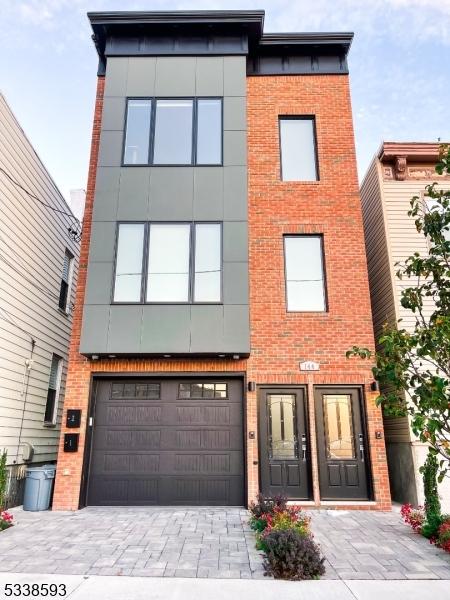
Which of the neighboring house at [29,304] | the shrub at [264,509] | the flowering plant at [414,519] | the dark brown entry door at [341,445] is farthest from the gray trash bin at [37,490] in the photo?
the flowering plant at [414,519]

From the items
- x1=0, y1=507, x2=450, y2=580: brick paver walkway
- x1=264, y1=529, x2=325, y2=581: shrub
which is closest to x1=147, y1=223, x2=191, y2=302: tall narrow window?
x1=0, y1=507, x2=450, y2=580: brick paver walkway

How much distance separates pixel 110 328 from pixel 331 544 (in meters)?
5.44

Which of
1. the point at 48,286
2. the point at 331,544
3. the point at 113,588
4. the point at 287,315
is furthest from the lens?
the point at 48,286

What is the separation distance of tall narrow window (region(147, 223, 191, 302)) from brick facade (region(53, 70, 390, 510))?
142cm

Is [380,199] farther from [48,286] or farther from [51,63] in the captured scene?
[51,63]

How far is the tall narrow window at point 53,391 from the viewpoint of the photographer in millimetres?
10819

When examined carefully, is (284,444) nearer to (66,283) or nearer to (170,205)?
(170,205)

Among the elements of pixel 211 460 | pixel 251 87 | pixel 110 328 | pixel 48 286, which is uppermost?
pixel 251 87

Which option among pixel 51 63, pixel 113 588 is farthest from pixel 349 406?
pixel 51 63

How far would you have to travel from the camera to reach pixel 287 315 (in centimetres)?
888

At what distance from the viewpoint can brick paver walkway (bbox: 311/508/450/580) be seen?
15.3 ft

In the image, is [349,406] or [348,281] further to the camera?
[348,281]

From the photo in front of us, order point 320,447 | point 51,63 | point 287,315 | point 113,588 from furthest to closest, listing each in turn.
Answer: point 51,63, point 287,315, point 320,447, point 113,588

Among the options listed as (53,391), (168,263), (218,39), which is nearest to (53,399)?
(53,391)
